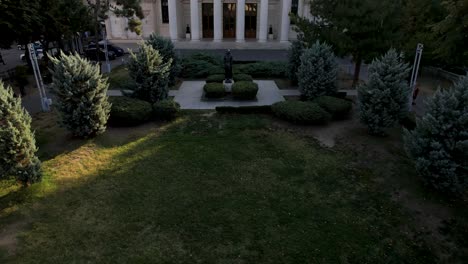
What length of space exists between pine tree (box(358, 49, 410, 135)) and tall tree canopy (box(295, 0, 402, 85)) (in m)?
5.93

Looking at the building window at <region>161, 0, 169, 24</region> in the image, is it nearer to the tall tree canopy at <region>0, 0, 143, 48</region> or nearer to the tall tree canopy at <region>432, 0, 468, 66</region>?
the tall tree canopy at <region>0, 0, 143, 48</region>

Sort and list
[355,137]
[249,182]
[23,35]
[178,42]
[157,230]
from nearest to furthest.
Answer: [157,230] < [249,182] < [355,137] < [23,35] < [178,42]

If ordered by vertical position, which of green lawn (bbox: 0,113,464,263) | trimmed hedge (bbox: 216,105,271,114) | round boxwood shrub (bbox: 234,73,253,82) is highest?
round boxwood shrub (bbox: 234,73,253,82)

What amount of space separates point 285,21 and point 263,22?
2599 millimetres

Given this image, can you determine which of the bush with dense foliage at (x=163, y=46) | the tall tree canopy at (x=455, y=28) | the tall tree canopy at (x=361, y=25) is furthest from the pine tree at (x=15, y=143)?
the tall tree canopy at (x=455, y=28)

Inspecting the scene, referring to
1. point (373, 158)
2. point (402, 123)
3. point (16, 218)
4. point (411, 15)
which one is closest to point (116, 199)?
point (16, 218)

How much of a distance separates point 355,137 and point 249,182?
20.6 feet

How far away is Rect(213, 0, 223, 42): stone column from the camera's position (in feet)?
128

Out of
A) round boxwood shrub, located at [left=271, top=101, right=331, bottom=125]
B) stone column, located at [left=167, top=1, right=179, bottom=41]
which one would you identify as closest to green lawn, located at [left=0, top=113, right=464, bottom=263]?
round boxwood shrub, located at [left=271, top=101, right=331, bottom=125]

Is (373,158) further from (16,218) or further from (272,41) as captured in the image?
(272,41)

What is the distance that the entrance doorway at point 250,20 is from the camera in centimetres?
4269

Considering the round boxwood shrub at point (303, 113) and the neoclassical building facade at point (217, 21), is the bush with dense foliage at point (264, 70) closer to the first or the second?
the round boxwood shrub at point (303, 113)

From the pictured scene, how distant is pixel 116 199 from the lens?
10625 millimetres

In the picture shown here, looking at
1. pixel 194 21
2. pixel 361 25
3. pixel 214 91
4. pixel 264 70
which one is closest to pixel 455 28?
pixel 361 25
